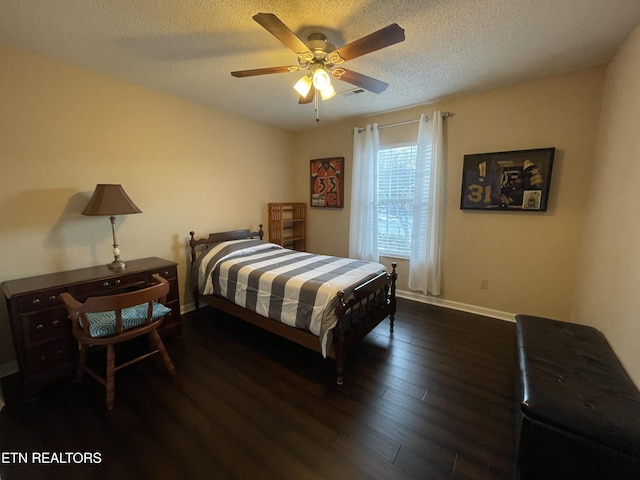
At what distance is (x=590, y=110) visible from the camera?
249 centimetres

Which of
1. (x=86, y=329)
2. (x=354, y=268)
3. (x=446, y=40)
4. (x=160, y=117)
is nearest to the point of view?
(x=86, y=329)

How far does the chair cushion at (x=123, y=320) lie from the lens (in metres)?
1.86

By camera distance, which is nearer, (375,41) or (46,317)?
(375,41)

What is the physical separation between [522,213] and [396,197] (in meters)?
1.46

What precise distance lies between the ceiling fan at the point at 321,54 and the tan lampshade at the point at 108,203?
1.48m

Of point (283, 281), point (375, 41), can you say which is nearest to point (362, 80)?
point (375, 41)

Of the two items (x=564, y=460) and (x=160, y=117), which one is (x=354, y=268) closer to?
(x=564, y=460)

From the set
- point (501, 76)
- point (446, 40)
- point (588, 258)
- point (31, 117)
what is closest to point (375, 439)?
point (588, 258)

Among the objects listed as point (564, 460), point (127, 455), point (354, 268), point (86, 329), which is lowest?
point (127, 455)

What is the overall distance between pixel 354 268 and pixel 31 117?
3.09 meters

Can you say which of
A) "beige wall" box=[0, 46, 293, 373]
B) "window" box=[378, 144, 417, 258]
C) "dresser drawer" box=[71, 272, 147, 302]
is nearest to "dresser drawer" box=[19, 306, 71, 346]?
"dresser drawer" box=[71, 272, 147, 302]

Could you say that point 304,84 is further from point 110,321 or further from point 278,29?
point 110,321

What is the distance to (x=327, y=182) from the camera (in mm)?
4344

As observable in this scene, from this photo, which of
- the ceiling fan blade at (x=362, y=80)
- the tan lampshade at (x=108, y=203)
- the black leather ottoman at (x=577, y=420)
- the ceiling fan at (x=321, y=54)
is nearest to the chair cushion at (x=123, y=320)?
the tan lampshade at (x=108, y=203)
